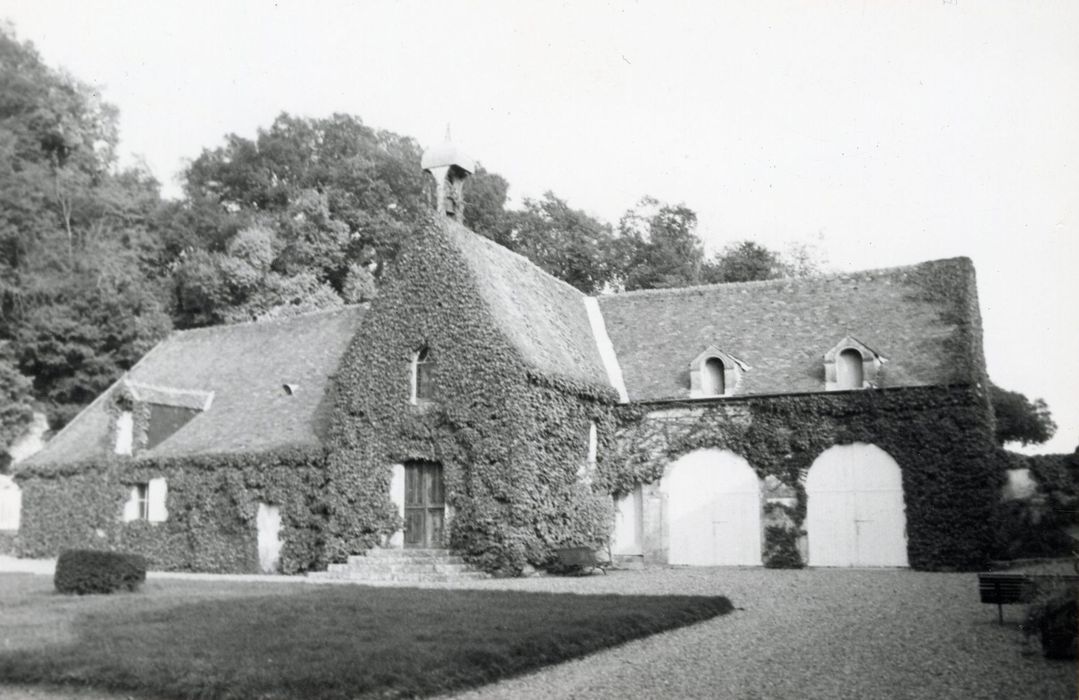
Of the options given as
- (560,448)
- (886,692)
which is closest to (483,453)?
(560,448)

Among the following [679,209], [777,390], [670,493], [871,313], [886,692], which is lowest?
Answer: [886,692]

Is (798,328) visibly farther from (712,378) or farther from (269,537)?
(269,537)

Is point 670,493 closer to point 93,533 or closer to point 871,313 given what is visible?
point 871,313

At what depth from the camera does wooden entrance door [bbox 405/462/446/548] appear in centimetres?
2533

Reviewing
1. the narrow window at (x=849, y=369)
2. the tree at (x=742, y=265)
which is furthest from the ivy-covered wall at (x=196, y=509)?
the tree at (x=742, y=265)

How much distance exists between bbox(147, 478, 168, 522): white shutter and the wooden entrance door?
313 inches

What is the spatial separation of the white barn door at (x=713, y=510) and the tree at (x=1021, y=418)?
2918 centimetres

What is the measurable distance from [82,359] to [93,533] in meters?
14.5

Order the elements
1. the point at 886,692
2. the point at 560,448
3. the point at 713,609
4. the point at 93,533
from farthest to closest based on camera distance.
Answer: the point at 93,533 → the point at 560,448 → the point at 713,609 → the point at 886,692

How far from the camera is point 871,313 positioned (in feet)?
97.2

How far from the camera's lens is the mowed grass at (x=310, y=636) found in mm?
9891

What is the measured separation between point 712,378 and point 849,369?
369 cm

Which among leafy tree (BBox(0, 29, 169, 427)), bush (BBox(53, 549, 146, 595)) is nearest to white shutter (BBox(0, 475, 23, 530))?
leafy tree (BBox(0, 29, 169, 427))

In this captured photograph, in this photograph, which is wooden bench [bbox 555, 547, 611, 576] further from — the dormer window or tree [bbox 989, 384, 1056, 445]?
tree [bbox 989, 384, 1056, 445]
